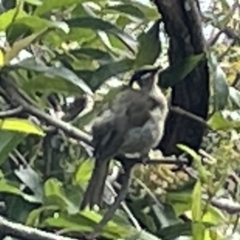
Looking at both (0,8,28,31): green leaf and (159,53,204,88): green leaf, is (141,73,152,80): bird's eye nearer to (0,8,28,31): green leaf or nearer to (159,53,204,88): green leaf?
(159,53,204,88): green leaf

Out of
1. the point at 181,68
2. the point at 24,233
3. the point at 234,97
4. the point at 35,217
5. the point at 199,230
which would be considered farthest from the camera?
the point at 234,97

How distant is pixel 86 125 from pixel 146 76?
0.37 feet

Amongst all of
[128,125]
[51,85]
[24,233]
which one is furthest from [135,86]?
[24,233]

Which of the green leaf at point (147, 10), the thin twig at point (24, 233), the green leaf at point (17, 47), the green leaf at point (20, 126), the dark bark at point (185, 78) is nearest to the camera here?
the thin twig at point (24, 233)

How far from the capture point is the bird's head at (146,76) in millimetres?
1239

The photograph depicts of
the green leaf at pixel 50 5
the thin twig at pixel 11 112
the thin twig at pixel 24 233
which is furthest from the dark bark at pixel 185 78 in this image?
the thin twig at pixel 24 233

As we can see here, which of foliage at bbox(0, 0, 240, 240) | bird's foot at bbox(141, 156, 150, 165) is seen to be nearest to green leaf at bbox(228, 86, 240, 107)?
foliage at bbox(0, 0, 240, 240)

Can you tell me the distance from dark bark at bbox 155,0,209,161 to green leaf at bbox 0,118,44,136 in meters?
0.28

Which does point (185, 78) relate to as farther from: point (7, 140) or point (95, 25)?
point (7, 140)

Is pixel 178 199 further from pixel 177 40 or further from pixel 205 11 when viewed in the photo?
pixel 205 11

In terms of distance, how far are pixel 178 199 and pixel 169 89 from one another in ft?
0.89

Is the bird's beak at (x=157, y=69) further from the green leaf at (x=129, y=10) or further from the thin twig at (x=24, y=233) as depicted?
the thin twig at (x=24, y=233)

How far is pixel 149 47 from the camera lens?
1.27 m

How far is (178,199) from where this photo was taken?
3.95ft
